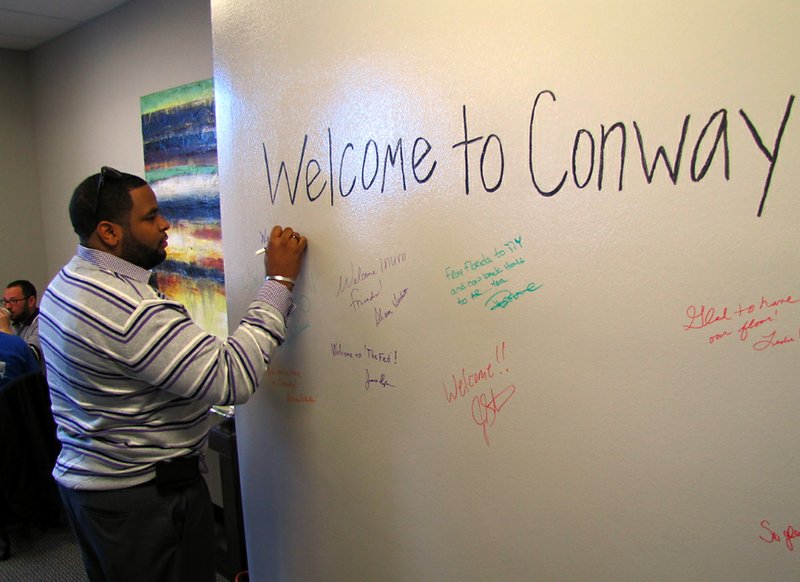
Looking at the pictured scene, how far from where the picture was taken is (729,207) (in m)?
0.65

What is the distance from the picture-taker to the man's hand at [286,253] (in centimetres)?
112

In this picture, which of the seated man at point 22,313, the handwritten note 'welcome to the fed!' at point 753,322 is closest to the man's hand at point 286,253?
the handwritten note 'welcome to the fed!' at point 753,322

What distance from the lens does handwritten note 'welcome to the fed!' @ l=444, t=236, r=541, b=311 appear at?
0.82 meters

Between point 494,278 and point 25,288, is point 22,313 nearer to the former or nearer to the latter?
point 25,288

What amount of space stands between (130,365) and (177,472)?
0.30 m

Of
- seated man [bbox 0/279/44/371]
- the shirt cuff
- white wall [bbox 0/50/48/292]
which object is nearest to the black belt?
the shirt cuff

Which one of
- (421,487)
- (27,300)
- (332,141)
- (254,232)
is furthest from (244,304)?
(27,300)

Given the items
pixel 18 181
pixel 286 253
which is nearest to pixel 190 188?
pixel 286 253

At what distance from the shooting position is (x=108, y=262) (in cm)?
113

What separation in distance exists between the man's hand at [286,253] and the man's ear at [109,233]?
0.33 m
